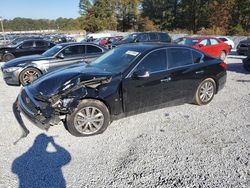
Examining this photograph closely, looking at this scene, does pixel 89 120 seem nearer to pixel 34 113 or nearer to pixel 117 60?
pixel 34 113

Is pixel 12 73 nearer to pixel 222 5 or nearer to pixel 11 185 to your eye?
pixel 11 185

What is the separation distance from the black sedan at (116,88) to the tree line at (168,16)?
111 feet

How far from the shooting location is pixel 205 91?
5.64 metres

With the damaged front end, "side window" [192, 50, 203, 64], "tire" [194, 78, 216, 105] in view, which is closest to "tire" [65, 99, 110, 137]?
the damaged front end

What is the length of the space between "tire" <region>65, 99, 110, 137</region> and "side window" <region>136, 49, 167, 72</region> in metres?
1.09

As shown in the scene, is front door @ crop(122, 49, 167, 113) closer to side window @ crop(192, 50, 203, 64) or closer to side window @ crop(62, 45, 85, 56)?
side window @ crop(192, 50, 203, 64)

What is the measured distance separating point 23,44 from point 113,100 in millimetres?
11673

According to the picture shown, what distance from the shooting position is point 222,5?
149 ft

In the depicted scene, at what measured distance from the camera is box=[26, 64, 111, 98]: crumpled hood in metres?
4.16

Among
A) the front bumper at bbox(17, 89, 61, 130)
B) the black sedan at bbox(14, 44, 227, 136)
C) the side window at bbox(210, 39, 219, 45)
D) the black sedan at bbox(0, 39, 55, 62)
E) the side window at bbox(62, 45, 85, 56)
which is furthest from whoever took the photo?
the black sedan at bbox(0, 39, 55, 62)

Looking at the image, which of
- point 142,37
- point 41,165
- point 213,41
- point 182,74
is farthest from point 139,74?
point 142,37

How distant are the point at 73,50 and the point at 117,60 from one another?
402 centimetres

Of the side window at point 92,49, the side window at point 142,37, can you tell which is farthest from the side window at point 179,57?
the side window at point 142,37

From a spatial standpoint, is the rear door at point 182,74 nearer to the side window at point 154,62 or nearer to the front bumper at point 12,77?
the side window at point 154,62
